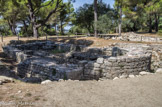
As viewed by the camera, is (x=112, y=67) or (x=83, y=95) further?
(x=112, y=67)

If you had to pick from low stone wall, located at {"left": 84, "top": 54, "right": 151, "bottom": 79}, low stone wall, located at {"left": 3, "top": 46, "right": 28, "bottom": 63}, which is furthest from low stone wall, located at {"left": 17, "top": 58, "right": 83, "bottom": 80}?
low stone wall, located at {"left": 3, "top": 46, "right": 28, "bottom": 63}

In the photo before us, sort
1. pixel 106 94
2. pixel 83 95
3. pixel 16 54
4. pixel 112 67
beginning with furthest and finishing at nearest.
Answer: pixel 16 54
pixel 112 67
pixel 106 94
pixel 83 95

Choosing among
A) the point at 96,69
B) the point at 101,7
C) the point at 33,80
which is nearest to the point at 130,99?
the point at 96,69

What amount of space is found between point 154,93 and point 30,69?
647cm

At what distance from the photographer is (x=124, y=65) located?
741 centimetres

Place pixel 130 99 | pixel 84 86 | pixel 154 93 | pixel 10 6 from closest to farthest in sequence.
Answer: pixel 130 99
pixel 154 93
pixel 84 86
pixel 10 6


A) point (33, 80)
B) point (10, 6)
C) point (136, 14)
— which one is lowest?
point (33, 80)

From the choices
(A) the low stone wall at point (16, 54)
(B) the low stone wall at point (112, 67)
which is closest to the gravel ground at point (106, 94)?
(B) the low stone wall at point (112, 67)

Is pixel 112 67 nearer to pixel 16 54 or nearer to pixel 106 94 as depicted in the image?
pixel 106 94

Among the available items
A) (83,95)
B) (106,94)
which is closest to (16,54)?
(83,95)

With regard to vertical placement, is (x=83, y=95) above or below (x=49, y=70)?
below

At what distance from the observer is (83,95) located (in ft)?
13.9

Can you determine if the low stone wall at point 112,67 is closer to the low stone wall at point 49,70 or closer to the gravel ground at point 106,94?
the low stone wall at point 49,70

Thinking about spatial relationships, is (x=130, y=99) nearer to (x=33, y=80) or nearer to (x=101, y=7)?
(x=33, y=80)
